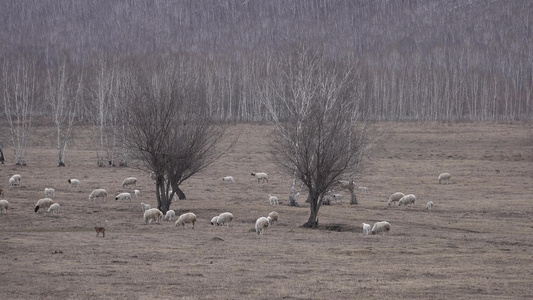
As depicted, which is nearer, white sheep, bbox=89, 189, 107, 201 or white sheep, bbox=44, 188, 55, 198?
white sheep, bbox=89, 189, 107, 201

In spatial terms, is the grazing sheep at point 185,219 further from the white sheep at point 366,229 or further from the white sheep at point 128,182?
the white sheep at point 128,182

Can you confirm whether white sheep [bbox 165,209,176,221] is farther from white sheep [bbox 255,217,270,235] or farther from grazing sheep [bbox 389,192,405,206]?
grazing sheep [bbox 389,192,405,206]

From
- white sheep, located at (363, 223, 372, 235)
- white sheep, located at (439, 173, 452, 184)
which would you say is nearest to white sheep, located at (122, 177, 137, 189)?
white sheep, located at (363, 223, 372, 235)

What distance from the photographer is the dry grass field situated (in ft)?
52.4

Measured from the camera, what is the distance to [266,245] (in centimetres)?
2398

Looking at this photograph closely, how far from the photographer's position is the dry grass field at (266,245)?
15984 millimetres

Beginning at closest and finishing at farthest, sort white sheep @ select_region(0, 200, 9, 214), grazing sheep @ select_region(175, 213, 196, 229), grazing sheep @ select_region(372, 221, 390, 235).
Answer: grazing sheep @ select_region(372, 221, 390, 235) < grazing sheep @ select_region(175, 213, 196, 229) < white sheep @ select_region(0, 200, 9, 214)

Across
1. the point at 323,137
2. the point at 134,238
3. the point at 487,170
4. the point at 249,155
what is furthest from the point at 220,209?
the point at 249,155

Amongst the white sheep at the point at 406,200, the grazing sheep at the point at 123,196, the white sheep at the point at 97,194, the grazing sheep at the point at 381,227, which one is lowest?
the white sheep at the point at 406,200

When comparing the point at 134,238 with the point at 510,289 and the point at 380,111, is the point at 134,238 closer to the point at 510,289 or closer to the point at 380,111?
the point at 510,289

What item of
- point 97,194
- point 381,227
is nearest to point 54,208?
point 97,194

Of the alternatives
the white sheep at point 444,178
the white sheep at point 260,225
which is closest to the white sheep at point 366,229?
the white sheep at point 260,225

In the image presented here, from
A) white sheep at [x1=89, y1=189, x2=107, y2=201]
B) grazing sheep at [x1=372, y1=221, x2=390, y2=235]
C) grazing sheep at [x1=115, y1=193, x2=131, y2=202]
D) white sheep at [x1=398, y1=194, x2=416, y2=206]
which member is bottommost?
white sheep at [x1=398, y1=194, x2=416, y2=206]

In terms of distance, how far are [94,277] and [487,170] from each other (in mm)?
51363
